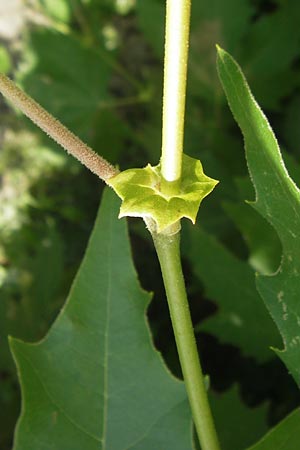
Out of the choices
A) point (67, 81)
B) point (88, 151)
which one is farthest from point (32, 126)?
point (88, 151)

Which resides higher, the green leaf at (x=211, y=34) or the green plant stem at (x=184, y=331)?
the green leaf at (x=211, y=34)

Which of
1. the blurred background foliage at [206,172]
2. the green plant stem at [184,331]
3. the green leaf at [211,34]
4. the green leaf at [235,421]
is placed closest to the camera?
the green plant stem at [184,331]

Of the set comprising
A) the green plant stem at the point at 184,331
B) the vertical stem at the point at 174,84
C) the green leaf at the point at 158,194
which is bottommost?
the green plant stem at the point at 184,331

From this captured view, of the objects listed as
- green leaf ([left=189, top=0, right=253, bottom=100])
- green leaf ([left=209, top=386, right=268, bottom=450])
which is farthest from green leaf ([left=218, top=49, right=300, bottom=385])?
green leaf ([left=189, top=0, right=253, bottom=100])

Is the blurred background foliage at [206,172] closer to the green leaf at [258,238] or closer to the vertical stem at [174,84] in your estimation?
the green leaf at [258,238]

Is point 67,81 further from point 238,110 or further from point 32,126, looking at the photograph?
point 238,110

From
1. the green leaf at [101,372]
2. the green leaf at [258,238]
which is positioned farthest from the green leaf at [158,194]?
the green leaf at [258,238]

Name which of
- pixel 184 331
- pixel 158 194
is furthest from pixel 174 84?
pixel 184 331
